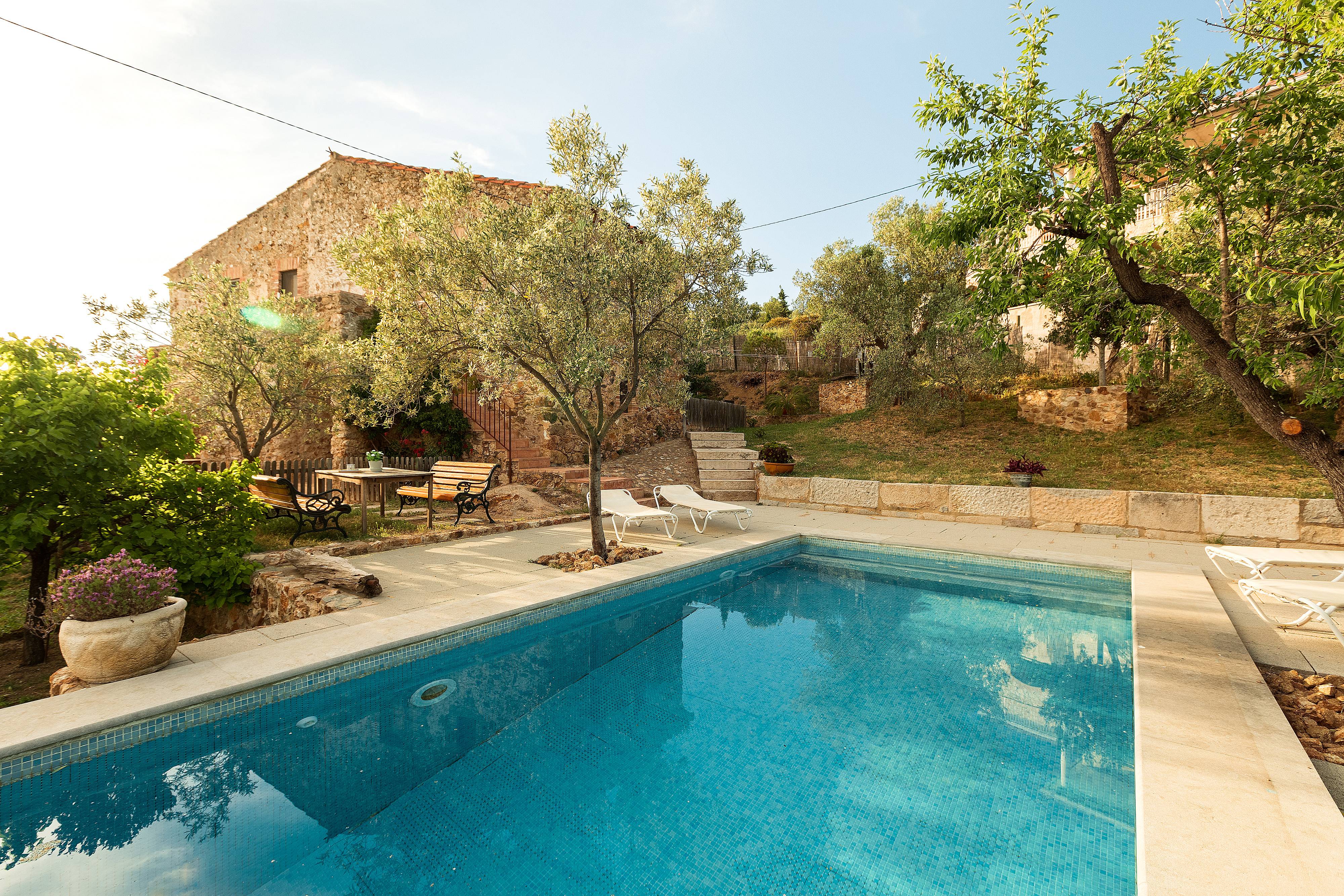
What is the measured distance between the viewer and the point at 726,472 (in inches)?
501

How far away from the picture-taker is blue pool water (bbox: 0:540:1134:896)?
2.28m

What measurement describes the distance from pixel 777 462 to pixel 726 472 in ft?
3.89

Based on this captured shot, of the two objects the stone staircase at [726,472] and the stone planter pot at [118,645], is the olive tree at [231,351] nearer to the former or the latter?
the stone planter pot at [118,645]

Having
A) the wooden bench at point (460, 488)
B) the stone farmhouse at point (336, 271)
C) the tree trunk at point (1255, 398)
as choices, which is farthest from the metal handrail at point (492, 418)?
the tree trunk at point (1255, 398)

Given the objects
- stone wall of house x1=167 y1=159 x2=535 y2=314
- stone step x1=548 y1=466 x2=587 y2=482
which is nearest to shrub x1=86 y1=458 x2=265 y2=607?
stone step x1=548 y1=466 x2=587 y2=482

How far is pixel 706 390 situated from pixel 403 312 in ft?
46.6

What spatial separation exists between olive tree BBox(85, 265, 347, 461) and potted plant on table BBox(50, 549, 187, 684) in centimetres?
631

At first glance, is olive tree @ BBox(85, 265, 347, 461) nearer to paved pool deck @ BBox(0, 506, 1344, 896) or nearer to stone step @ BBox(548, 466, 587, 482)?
stone step @ BBox(548, 466, 587, 482)

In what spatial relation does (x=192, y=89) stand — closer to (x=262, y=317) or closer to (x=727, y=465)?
(x=262, y=317)

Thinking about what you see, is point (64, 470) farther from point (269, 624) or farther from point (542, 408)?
point (542, 408)

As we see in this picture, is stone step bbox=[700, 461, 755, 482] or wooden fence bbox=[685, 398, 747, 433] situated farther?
wooden fence bbox=[685, 398, 747, 433]

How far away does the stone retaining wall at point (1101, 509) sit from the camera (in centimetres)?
720

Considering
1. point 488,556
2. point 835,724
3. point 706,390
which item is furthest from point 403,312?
point 706,390

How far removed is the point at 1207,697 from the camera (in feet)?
10.6
